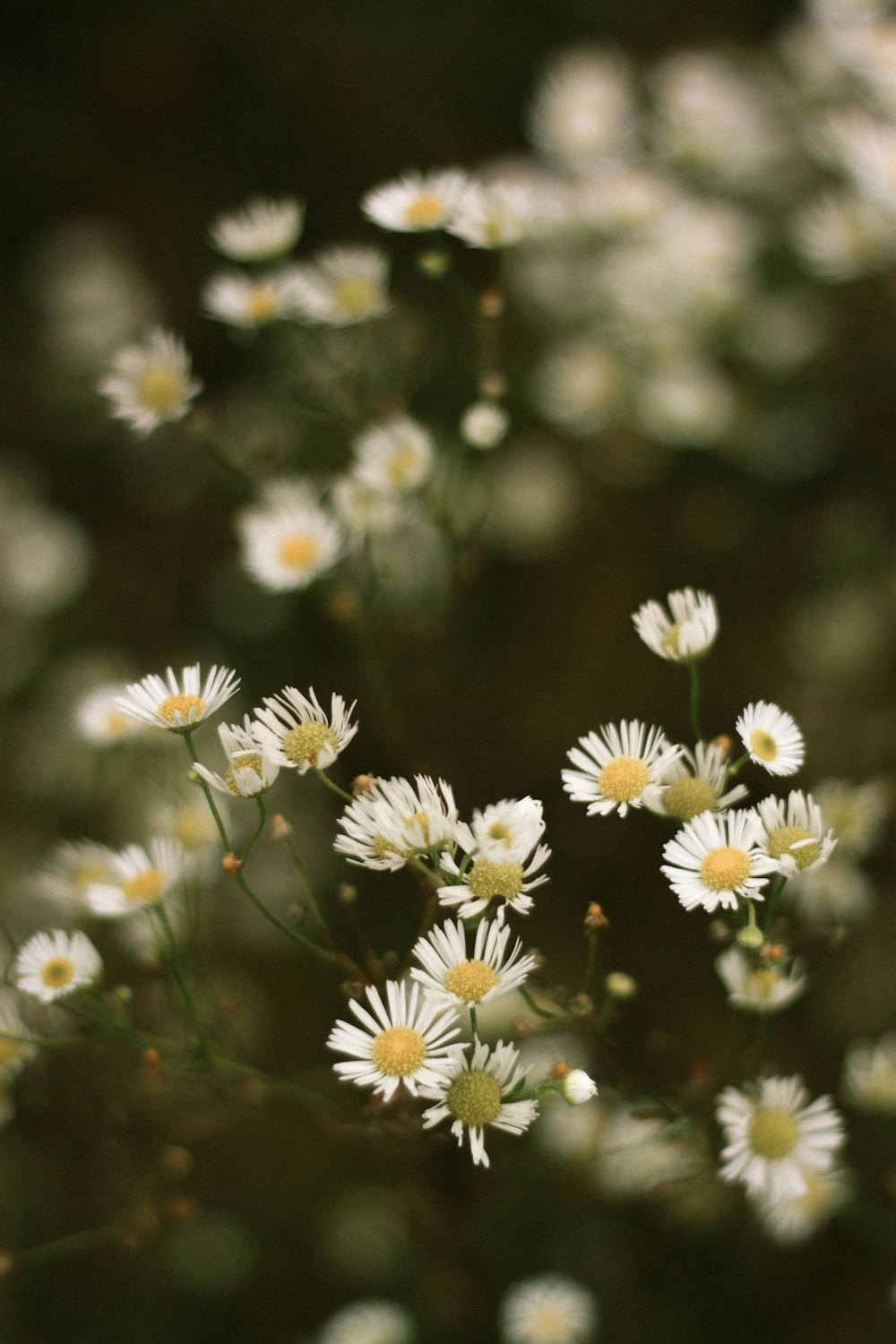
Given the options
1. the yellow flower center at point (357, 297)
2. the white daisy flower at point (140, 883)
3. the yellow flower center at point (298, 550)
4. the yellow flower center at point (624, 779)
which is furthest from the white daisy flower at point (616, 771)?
the yellow flower center at point (357, 297)

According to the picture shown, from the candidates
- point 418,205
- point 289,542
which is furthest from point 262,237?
point 289,542

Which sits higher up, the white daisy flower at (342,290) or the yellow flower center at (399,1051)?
the white daisy flower at (342,290)

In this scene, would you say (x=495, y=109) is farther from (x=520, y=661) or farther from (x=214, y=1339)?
(x=214, y=1339)

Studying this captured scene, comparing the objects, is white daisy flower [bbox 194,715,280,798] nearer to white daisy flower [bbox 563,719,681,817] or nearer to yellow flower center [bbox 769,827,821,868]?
white daisy flower [bbox 563,719,681,817]

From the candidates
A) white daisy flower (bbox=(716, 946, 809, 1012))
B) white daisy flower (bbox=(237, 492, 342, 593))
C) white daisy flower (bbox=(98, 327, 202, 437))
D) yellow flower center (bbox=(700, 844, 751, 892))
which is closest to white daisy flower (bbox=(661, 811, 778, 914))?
yellow flower center (bbox=(700, 844, 751, 892))

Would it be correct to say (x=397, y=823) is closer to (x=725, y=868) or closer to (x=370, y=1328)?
(x=725, y=868)

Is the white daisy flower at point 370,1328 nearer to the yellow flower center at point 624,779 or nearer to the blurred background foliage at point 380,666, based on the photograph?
the blurred background foliage at point 380,666

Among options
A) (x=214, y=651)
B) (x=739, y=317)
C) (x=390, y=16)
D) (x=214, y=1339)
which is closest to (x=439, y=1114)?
(x=214, y=1339)
